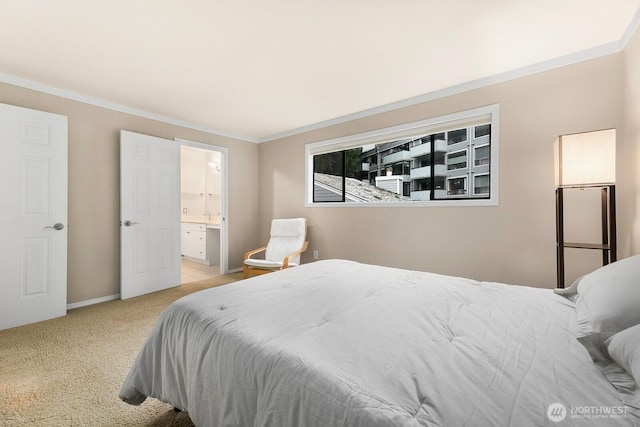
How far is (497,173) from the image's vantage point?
285 centimetres

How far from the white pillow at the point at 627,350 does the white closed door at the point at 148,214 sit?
164 inches

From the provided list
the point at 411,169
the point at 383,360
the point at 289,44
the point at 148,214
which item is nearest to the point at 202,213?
the point at 148,214

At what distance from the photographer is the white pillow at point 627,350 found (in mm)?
755

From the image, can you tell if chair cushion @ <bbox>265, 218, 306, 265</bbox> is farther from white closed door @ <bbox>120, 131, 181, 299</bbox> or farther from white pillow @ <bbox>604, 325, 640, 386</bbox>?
white pillow @ <bbox>604, 325, 640, 386</bbox>

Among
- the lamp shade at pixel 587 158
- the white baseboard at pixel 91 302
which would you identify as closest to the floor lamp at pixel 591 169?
the lamp shade at pixel 587 158

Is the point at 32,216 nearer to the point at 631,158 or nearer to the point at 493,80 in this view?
the point at 493,80

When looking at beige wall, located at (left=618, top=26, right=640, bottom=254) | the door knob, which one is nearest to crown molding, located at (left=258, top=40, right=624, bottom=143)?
beige wall, located at (left=618, top=26, right=640, bottom=254)

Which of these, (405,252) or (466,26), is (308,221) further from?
(466,26)

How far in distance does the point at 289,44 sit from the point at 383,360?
231 cm

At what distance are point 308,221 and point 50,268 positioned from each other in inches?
119

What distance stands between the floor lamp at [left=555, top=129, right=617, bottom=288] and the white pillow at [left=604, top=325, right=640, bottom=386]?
1532 millimetres

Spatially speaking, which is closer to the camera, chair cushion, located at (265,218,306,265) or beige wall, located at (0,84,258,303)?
beige wall, located at (0,84,258,303)

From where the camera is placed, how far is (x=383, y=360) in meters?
0.93

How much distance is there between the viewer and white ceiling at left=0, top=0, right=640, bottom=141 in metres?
1.91
